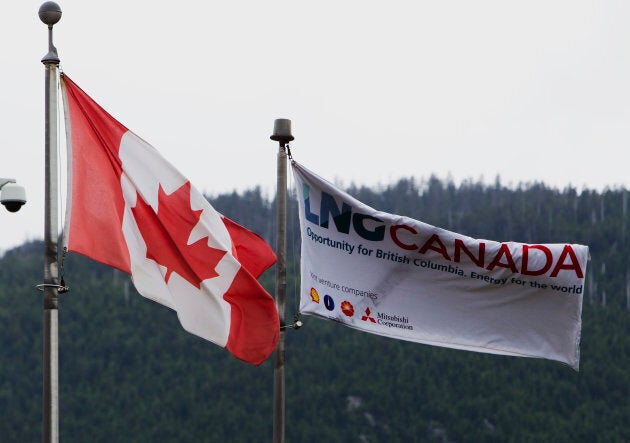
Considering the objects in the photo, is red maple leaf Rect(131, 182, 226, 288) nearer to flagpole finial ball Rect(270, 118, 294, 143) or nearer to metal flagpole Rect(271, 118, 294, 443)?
metal flagpole Rect(271, 118, 294, 443)

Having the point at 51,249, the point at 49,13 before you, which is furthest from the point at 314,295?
the point at 49,13

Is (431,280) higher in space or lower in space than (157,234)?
lower

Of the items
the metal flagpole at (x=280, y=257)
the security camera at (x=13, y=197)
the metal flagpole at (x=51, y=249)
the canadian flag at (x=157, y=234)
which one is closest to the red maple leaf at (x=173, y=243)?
the canadian flag at (x=157, y=234)

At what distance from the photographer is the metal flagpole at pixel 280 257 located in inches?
477

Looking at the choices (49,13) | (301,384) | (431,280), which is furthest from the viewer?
(301,384)

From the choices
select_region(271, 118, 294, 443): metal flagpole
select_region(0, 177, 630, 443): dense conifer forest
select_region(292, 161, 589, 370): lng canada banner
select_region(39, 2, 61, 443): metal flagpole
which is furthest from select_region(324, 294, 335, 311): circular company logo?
select_region(0, 177, 630, 443): dense conifer forest

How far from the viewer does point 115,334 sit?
173 m

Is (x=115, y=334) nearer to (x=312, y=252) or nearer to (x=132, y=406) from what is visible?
→ (x=132, y=406)

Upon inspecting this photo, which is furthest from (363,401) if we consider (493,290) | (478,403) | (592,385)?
(493,290)

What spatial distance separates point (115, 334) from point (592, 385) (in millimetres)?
55225

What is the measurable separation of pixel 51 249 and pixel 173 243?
123 centimetres

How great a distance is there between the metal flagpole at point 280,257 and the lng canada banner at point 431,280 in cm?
56

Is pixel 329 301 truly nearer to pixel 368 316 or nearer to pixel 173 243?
pixel 368 316

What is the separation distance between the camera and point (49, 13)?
11336 mm
